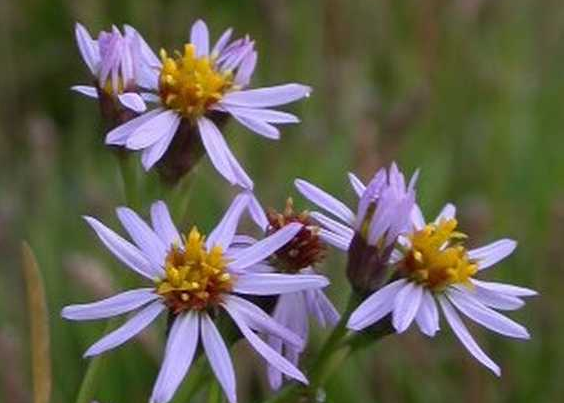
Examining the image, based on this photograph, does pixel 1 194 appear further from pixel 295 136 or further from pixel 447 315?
pixel 447 315

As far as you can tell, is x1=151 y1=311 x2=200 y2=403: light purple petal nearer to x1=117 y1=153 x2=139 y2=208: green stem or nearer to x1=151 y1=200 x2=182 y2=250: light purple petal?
x1=151 y1=200 x2=182 y2=250: light purple petal

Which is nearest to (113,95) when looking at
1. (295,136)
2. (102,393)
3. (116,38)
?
(116,38)

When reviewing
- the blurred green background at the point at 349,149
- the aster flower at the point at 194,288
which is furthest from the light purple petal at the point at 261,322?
the blurred green background at the point at 349,149

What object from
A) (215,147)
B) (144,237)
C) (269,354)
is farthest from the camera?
(215,147)

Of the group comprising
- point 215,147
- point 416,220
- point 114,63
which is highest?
point 114,63

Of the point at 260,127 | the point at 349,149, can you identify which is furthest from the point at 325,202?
the point at 349,149

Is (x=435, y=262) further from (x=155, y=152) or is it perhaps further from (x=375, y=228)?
(x=155, y=152)

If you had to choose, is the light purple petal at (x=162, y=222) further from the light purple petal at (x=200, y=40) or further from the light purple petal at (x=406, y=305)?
the light purple petal at (x=200, y=40)
